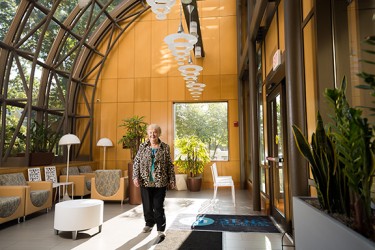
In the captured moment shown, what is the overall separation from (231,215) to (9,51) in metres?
6.41

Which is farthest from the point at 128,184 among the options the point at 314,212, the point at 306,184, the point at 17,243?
the point at 314,212

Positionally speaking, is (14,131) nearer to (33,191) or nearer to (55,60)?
(33,191)

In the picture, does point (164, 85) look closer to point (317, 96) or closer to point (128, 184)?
point (128, 184)

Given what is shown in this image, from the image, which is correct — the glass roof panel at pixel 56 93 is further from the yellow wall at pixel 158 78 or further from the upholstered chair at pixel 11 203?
the upholstered chair at pixel 11 203

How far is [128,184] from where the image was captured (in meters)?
6.55

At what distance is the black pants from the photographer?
3.69 meters

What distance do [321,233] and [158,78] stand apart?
8.76 m

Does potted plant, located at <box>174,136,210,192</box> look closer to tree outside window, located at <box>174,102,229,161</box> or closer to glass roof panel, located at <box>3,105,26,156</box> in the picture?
tree outside window, located at <box>174,102,229,161</box>

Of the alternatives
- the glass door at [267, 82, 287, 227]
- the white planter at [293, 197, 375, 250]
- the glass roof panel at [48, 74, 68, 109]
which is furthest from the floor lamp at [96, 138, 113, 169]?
the white planter at [293, 197, 375, 250]

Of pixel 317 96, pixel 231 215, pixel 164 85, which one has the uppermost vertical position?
pixel 164 85

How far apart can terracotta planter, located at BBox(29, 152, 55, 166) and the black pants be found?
4146 mm

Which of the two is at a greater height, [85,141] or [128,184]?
[85,141]

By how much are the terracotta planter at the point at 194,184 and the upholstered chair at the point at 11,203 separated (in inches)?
180

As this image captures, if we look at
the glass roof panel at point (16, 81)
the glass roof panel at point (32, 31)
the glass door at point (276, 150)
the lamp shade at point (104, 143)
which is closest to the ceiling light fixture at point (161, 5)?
the glass door at point (276, 150)
